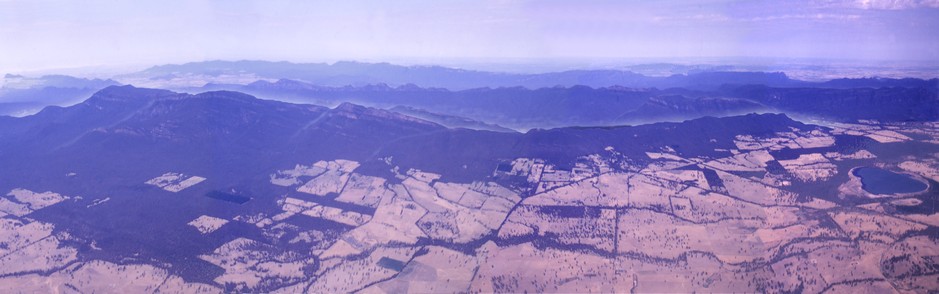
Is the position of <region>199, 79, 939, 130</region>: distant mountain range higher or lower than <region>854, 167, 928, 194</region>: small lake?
higher

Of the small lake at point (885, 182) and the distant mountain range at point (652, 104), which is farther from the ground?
the distant mountain range at point (652, 104)

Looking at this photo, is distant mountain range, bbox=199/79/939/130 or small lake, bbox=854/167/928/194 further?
distant mountain range, bbox=199/79/939/130

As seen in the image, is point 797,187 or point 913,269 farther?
point 797,187

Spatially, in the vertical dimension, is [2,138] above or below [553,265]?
above

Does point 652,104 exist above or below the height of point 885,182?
above

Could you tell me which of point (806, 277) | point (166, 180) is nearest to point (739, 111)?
point (806, 277)

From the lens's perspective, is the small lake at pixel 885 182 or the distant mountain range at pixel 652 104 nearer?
the small lake at pixel 885 182

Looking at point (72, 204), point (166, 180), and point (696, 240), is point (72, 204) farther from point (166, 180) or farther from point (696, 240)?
point (696, 240)

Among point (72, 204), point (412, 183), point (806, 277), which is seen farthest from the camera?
point (412, 183)
